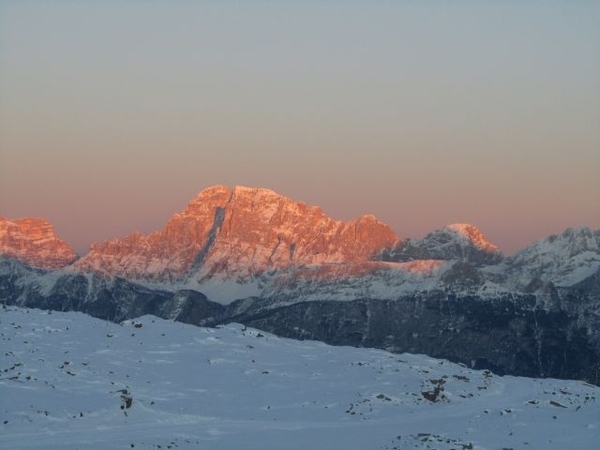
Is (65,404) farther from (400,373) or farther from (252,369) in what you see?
(400,373)

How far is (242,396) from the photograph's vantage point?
184 ft

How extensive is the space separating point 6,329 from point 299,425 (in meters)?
23.2

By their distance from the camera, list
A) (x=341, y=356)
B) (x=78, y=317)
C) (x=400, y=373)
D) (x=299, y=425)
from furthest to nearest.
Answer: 1. (x=78, y=317)
2. (x=341, y=356)
3. (x=400, y=373)
4. (x=299, y=425)

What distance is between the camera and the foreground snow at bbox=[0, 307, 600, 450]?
4694cm

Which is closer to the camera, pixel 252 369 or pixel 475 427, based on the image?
pixel 475 427

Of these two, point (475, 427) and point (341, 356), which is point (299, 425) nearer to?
point (475, 427)

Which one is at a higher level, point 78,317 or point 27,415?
point 78,317

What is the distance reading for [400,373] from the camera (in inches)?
2506

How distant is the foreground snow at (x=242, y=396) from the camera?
46938 mm

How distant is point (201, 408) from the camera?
5269 centimetres

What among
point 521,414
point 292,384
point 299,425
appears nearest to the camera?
point 299,425

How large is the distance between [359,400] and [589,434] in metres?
12.4

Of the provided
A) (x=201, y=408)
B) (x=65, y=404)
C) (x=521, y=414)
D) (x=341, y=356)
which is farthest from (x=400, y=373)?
(x=65, y=404)

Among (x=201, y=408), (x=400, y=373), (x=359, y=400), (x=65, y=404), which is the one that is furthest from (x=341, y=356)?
(x=65, y=404)
